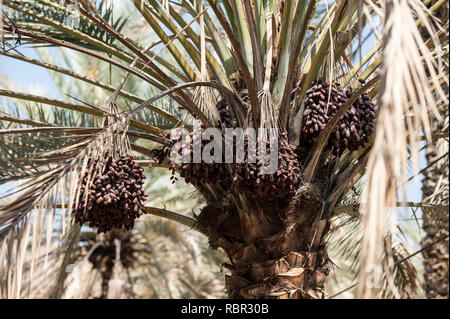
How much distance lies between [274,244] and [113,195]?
1.00 metres

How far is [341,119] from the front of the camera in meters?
2.91

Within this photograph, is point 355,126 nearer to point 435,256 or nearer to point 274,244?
point 274,244

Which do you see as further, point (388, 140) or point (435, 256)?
point (435, 256)

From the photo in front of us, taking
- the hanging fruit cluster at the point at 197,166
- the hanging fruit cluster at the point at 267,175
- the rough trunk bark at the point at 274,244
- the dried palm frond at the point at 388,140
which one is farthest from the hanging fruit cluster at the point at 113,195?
the dried palm frond at the point at 388,140

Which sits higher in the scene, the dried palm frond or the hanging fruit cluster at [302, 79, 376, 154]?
the hanging fruit cluster at [302, 79, 376, 154]

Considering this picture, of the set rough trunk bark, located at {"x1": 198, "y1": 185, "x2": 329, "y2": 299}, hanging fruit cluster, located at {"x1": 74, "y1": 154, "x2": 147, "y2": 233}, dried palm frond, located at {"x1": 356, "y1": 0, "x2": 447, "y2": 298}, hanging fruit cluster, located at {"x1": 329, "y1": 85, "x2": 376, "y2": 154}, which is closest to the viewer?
dried palm frond, located at {"x1": 356, "y1": 0, "x2": 447, "y2": 298}

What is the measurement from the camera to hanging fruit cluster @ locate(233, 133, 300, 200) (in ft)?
8.87

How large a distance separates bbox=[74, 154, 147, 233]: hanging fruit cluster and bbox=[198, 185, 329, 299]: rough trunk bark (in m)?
0.67

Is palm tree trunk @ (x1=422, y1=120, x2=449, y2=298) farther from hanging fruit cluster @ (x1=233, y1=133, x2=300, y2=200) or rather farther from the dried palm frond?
the dried palm frond

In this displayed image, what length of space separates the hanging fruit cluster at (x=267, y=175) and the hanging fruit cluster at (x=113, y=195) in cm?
46

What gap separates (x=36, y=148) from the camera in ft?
13.4

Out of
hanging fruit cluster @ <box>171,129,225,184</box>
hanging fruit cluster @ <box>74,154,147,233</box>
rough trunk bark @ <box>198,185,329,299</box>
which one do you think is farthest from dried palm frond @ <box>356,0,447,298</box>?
rough trunk bark @ <box>198,185,329,299</box>

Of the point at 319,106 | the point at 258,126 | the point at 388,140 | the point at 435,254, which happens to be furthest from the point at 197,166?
the point at 435,254
